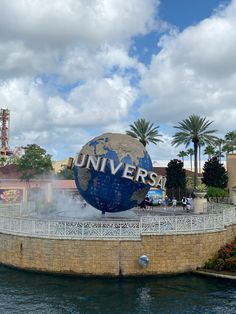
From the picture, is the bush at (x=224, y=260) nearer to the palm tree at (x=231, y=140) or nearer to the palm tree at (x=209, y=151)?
the palm tree at (x=231, y=140)

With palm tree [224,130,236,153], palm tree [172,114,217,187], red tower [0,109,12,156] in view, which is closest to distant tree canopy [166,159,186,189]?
palm tree [172,114,217,187]

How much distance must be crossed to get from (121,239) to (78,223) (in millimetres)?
2234

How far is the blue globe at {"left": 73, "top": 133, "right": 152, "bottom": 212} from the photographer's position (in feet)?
68.0

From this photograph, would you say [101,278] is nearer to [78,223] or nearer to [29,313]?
[78,223]

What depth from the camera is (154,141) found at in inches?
2103

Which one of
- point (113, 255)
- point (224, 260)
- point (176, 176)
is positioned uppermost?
point (176, 176)

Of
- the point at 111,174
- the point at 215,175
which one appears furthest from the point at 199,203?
the point at 215,175

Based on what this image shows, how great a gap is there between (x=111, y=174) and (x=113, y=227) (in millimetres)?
3115

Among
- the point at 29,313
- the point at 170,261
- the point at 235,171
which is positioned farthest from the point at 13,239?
the point at 235,171

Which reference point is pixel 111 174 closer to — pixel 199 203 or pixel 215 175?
pixel 199 203

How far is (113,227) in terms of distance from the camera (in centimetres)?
1869

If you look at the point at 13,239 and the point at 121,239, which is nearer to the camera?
the point at 121,239

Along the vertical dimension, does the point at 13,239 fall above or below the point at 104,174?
below

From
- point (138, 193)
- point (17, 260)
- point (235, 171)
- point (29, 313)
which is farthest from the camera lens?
point (235, 171)
